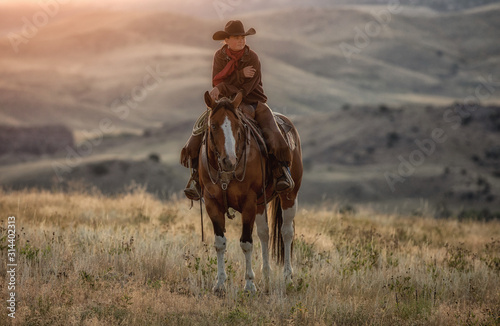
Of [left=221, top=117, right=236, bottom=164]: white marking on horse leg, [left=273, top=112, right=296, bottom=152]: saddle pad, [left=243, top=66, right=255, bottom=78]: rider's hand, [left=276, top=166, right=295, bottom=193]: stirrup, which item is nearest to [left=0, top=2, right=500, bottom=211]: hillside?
[left=273, top=112, right=296, bottom=152]: saddle pad

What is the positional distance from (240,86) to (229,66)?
0.35 m

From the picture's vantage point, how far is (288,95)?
4614 inches

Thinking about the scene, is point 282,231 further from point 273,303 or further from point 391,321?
point 391,321

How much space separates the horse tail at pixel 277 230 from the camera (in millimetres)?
9312

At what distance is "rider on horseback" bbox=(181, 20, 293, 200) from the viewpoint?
8336 mm

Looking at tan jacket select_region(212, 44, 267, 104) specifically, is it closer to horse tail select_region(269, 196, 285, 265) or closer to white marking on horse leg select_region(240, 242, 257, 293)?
horse tail select_region(269, 196, 285, 265)

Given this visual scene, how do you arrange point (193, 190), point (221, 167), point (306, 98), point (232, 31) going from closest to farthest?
point (221, 167) < point (232, 31) < point (193, 190) < point (306, 98)

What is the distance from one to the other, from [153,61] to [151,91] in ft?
72.4

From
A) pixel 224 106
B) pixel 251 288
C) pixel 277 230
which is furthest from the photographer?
pixel 277 230

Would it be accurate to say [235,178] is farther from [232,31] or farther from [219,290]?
[232,31]

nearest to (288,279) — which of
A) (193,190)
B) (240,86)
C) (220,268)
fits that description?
(220,268)

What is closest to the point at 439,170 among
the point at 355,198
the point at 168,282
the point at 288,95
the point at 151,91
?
the point at 355,198

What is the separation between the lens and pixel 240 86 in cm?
852

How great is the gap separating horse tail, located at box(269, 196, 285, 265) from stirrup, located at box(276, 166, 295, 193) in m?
0.93
